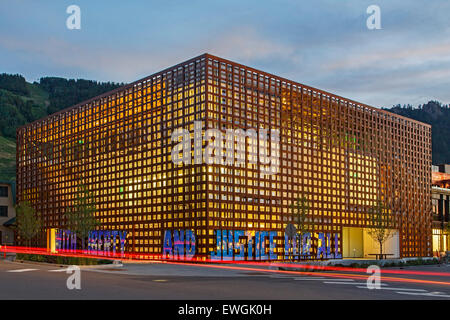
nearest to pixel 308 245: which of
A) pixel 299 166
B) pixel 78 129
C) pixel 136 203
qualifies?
pixel 299 166

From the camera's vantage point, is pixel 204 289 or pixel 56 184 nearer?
pixel 204 289

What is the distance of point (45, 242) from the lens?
99.6 metres

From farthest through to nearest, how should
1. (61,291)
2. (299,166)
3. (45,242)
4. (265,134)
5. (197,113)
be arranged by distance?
(45,242) → (299,166) → (265,134) → (197,113) → (61,291)

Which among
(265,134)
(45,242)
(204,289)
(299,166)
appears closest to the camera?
(204,289)

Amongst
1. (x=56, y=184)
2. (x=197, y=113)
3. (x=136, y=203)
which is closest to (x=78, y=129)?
(x=56, y=184)

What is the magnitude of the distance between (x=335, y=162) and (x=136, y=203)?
32.9 metres

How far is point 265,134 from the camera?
2977 inches

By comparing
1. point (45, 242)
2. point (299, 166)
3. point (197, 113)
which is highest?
point (197, 113)

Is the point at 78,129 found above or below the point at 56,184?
above

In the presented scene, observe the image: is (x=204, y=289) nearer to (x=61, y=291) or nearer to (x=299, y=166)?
(x=61, y=291)
